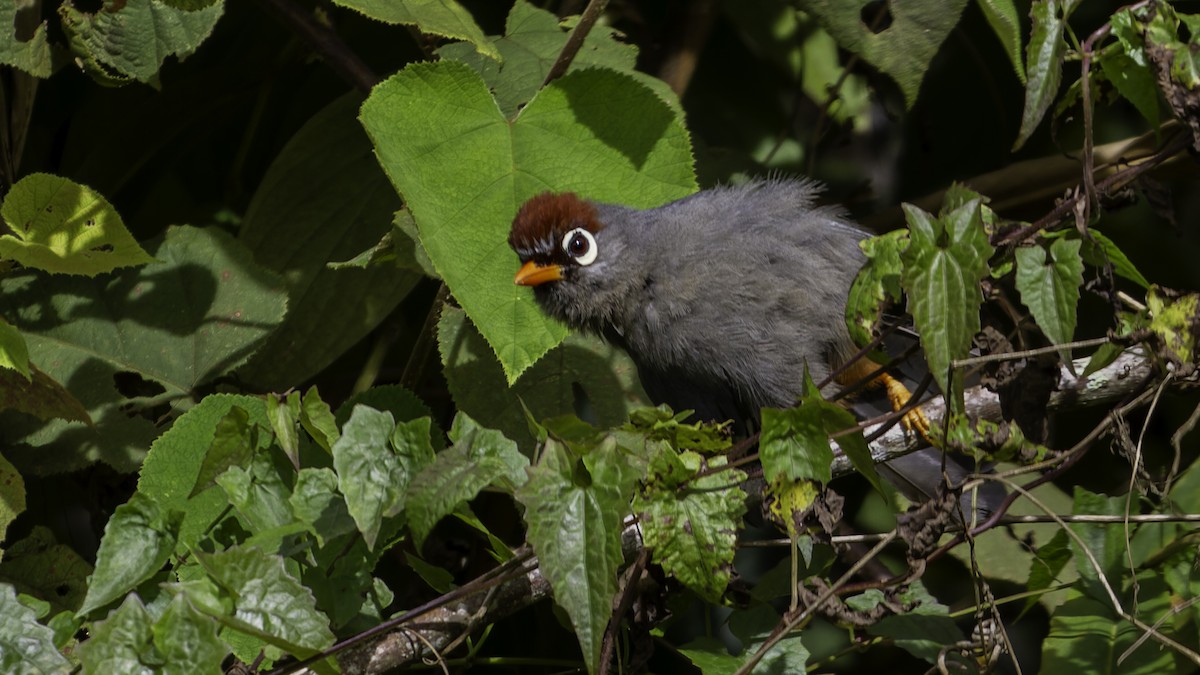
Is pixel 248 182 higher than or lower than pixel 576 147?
lower

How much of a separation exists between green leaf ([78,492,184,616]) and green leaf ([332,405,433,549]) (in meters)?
0.31

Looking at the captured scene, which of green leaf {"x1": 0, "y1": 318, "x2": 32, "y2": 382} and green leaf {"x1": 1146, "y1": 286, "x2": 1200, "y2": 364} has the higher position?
green leaf {"x1": 1146, "y1": 286, "x2": 1200, "y2": 364}

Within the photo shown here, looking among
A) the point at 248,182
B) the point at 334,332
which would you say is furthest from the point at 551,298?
the point at 248,182

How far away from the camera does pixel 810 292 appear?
9.59ft

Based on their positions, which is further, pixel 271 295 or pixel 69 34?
pixel 271 295

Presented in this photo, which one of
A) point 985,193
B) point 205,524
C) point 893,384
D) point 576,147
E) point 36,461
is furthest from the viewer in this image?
point 985,193

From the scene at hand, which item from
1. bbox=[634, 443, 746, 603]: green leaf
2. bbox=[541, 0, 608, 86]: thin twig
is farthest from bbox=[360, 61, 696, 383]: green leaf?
bbox=[634, 443, 746, 603]: green leaf

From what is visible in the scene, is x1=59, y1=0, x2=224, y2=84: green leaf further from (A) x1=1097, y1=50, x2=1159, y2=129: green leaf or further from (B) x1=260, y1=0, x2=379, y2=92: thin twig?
(A) x1=1097, y1=50, x2=1159, y2=129: green leaf

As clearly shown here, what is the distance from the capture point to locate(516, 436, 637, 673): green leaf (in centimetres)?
165

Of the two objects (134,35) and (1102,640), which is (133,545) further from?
(1102,640)

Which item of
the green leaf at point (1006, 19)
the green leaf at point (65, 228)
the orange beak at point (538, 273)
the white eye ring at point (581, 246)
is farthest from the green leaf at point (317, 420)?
the green leaf at point (1006, 19)

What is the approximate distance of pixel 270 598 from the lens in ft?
5.74

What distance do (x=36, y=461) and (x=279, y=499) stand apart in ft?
3.23

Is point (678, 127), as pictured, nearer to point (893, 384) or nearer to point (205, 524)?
point (893, 384)
